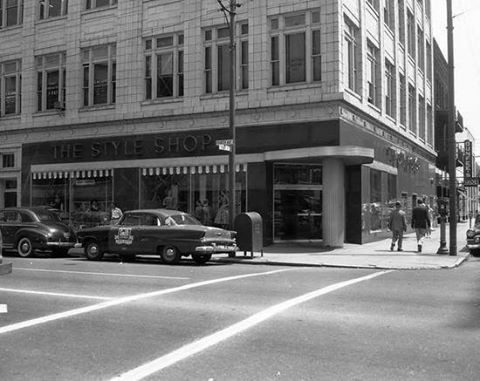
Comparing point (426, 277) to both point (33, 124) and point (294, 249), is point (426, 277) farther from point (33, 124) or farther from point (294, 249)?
point (33, 124)

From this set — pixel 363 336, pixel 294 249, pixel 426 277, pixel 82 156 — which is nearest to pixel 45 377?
pixel 363 336

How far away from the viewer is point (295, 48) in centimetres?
2128

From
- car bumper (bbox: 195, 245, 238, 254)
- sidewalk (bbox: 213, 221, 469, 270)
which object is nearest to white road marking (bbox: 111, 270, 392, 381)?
car bumper (bbox: 195, 245, 238, 254)

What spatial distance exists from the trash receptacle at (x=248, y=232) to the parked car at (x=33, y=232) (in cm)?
572

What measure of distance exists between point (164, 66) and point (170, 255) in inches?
435

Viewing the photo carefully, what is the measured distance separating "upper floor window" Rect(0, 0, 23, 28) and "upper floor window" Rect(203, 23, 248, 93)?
1096cm

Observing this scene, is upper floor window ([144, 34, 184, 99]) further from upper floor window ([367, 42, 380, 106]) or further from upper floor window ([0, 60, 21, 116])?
upper floor window ([367, 42, 380, 106])

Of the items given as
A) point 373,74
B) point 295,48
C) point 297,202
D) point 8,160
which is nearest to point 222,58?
point 295,48

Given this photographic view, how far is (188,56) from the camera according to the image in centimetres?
2302

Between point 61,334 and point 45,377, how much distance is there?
1.67 metres

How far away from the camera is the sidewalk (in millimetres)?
15406

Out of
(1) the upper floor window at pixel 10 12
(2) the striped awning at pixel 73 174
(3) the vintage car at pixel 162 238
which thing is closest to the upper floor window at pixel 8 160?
(2) the striped awning at pixel 73 174

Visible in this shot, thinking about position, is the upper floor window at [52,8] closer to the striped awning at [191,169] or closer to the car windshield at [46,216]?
the striped awning at [191,169]

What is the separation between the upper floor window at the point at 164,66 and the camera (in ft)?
76.9
